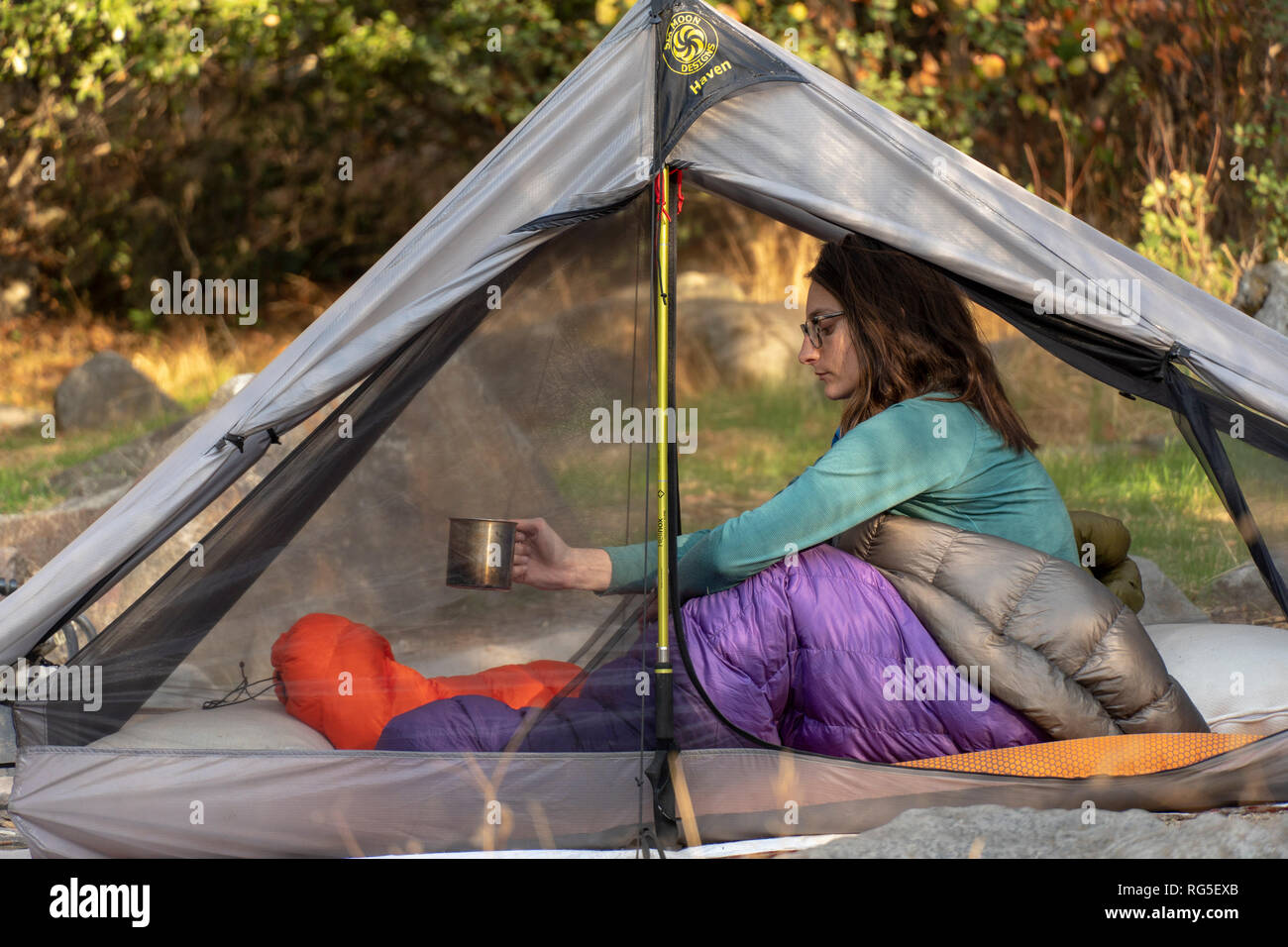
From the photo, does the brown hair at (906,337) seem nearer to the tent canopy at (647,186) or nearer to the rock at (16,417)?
the tent canopy at (647,186)

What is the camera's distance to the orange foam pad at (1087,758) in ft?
8.27

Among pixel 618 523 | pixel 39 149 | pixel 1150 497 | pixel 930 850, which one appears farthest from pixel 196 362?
pixel 930 850

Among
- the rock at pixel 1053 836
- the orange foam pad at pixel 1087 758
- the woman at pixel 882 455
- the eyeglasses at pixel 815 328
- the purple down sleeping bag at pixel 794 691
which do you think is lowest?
the rock at pixel 1053 836

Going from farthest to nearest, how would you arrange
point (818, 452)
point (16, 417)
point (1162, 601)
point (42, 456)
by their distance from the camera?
1. point (16, 417)
2. point (42, 456)
3. point (818, 452)
4. point (1162, 601)

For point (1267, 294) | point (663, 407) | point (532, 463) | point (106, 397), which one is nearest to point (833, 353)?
point (663, 407)

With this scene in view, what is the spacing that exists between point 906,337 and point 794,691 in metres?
0.75

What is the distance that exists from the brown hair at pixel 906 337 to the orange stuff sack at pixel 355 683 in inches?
33.3

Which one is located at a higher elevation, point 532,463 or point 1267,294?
point 1267,294

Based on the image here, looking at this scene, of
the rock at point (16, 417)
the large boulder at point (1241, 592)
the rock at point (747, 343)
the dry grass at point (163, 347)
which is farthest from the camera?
the dry grass at point (163, 347)

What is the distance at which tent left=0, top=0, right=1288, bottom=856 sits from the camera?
98.0 inches

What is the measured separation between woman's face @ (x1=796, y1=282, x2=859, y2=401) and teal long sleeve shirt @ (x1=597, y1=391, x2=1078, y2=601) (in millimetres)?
148

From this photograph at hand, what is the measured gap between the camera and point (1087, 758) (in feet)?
8.29

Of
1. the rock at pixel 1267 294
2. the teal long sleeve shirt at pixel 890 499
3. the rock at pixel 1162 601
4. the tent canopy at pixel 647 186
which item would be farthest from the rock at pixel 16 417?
the rock at pixel 1267 294

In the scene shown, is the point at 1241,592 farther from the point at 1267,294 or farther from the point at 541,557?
the point at 541,557
